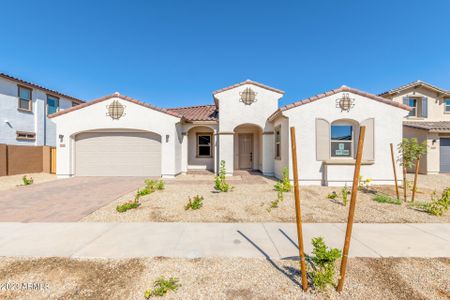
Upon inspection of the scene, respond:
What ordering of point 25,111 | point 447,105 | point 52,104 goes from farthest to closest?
1. point 52,104
2. point 447,105
3. point 25,111

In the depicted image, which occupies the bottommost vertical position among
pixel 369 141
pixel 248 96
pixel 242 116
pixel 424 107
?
pixel 369 141

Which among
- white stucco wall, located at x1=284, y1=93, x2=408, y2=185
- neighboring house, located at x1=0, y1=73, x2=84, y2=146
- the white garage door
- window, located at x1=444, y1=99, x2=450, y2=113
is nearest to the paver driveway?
the white garage door

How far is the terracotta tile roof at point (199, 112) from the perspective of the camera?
12.9 meters

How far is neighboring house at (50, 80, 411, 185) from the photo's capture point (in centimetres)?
890

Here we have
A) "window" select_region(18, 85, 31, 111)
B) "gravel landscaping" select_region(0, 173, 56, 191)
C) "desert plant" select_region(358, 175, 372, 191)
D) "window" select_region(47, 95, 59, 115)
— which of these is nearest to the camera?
"desert plant" select_region(358, 175, 372, 191)

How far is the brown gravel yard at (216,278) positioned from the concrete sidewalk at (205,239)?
0.22 m

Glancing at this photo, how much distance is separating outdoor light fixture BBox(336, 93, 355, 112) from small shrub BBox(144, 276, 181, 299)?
31.1ft

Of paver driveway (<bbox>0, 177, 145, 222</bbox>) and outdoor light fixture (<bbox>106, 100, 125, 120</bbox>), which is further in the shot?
outdoor light fixture (<bbox>106, 100, 125, 120</bbox>)

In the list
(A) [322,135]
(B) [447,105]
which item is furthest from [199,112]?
(B) [447,105]

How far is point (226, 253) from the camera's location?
3344 mm

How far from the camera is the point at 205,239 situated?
12.7 feet

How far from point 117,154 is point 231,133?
6982 millimetres

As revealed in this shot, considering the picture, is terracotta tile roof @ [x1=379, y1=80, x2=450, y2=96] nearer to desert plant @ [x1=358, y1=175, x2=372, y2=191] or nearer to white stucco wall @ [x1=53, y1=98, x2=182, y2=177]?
desert plant @ [x1=358, y1=175, x2=372, y2=191]

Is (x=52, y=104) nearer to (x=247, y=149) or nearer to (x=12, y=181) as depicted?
(x=12, y=181)
